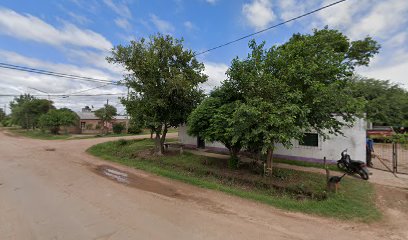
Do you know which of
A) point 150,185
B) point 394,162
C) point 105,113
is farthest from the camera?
point 105,113

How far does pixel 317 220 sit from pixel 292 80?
4.90m

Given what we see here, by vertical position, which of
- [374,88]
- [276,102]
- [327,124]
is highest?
[374,88]

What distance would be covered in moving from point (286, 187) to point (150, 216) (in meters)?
5.26

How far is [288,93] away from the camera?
25.3ft

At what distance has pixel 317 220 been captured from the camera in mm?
5652

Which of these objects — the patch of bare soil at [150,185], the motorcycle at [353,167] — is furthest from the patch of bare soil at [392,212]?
the patch of bare soil at [150,185]

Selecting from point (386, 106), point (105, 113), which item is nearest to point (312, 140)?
point (386, 106)

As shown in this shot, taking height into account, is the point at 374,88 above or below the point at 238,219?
above

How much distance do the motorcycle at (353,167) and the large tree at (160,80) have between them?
8.66 metres

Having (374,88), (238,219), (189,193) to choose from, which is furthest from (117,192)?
(374,88)

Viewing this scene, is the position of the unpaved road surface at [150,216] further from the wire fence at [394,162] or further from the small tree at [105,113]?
the small tree at [105,113]

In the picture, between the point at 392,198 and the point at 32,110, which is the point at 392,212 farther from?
the point at 32,110

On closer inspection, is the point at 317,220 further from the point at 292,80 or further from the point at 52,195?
the point at 52,195

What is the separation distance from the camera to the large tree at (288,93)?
7.50 meters
